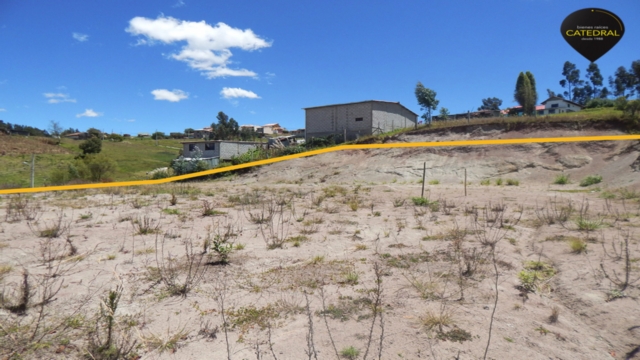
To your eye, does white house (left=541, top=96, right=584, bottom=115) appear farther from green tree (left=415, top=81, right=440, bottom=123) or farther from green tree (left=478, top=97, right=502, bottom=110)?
green tree (left=415, top=81, right=440, bottom=123)

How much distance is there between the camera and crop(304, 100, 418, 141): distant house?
A: 1188 inches

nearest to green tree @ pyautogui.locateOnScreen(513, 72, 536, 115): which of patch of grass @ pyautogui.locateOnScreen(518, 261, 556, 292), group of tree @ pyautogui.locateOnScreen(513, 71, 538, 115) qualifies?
group of tree @ pyautogui.locateOnScreen(513, 71, 538, 115)

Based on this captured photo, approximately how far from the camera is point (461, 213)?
8375 millimetres

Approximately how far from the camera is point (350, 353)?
2.72m

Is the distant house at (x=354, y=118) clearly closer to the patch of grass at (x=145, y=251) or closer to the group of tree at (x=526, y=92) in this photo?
the group of tree at (x=526, y=92)

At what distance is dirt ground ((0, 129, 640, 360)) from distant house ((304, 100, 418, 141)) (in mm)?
22781

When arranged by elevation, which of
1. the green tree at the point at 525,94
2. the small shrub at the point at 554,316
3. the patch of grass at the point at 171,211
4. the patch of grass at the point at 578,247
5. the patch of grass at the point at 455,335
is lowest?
the patch of grass at the point at 455,335

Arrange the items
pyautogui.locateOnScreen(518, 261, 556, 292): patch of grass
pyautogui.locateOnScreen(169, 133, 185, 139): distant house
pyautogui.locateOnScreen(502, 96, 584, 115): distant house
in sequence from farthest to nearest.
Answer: pyautogui.locateOnScreen(169, 133, 185, 139): distant house, pyautogui.locateOnScreen(502, 96, 584, 115): distant house, pyautogui.locateOnScreen(518, 261, 556, 292): patch of grass

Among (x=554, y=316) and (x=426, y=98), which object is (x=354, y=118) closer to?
(x=426, y=98)

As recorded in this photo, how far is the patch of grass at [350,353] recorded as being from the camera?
2.70m

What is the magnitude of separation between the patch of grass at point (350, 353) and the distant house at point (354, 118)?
2694cm

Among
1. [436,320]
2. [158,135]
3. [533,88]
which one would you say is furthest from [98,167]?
[158,135]

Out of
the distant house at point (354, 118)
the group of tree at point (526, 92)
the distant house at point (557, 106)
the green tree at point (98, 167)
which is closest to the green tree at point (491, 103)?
the distant house at point (557, 106)

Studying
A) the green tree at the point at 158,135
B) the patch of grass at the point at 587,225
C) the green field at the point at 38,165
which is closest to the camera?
the patch of grass at the point at 587,225
